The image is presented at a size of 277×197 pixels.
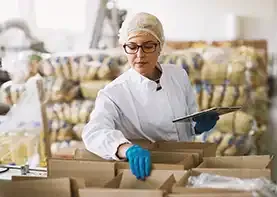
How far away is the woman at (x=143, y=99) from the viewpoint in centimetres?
187

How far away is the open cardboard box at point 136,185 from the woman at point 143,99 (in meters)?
0.27

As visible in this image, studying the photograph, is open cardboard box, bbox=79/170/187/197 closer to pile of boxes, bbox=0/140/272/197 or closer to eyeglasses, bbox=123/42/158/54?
pile of boxes, bbox=0/140/272/197

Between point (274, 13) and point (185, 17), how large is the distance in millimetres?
631

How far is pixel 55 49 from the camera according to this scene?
3635 millimetres

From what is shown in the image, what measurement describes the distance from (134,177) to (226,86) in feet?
6.36

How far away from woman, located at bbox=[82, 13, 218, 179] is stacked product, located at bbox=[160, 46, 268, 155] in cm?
118

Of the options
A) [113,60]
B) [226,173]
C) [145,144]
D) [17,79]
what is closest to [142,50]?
[145,144]

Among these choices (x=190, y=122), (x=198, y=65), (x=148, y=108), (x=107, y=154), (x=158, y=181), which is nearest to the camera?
(x=158, y=181)

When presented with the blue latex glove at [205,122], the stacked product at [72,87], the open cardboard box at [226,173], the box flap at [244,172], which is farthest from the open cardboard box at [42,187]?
the stacked product at [72,87]

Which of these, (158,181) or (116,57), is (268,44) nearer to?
(116,57)

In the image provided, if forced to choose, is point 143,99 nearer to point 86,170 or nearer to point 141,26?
point 141,26

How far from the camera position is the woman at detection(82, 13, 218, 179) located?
1.87 m

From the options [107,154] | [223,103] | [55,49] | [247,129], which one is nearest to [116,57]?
[55,49]

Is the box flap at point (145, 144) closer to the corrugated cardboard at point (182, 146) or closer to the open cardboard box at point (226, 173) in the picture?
the corrugated cardboard at point (182, 146)
